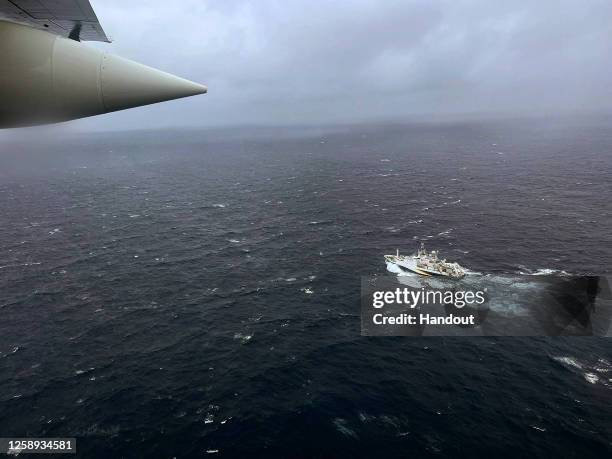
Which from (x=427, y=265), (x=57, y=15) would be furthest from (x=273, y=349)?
(x=57, y=15)

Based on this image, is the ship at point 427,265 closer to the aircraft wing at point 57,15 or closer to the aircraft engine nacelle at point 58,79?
the aircraft engine nacelle at point 58,79

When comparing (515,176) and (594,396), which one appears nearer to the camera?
(594,396)

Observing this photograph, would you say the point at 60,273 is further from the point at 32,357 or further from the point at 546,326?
the point at 546,326

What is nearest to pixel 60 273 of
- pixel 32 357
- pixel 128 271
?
pixel 128 271

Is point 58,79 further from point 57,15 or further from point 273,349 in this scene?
point 273,349

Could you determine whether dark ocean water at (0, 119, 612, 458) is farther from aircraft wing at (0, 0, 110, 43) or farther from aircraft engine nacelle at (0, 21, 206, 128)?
aircraft engine nacelle at (0, 21, 206, 128)

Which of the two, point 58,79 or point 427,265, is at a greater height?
point 58,79

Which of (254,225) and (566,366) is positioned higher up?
(254,225)
